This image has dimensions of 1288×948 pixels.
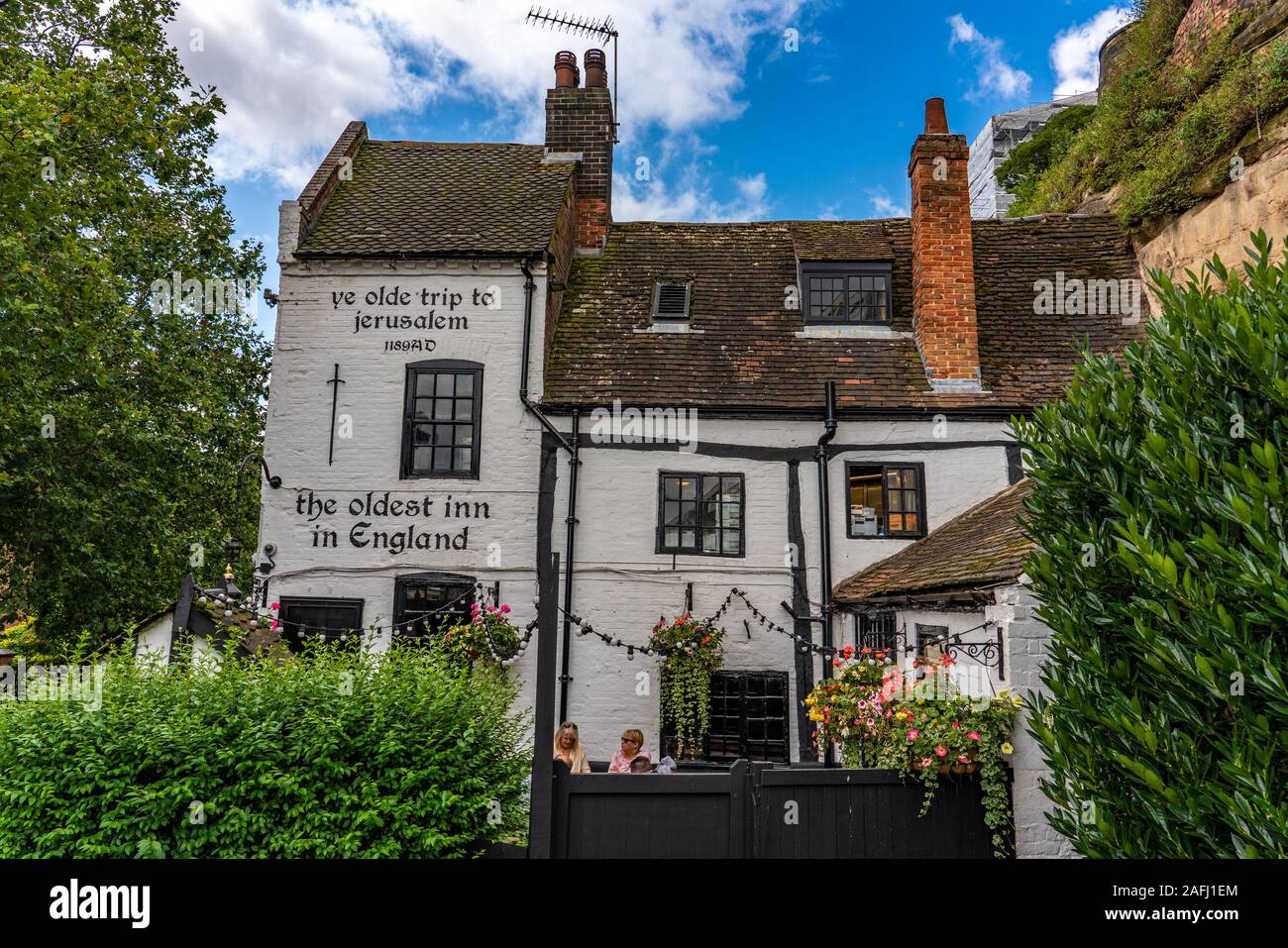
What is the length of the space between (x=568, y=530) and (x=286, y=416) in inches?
192

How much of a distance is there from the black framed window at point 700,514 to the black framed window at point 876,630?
2.06 metres

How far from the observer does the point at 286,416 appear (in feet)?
42.2

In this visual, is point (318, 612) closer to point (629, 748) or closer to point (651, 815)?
point (629, 748)

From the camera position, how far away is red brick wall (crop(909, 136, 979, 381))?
1297 cm

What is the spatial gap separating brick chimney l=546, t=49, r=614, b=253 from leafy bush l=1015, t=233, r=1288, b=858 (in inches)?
473

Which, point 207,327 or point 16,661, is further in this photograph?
point 207,327

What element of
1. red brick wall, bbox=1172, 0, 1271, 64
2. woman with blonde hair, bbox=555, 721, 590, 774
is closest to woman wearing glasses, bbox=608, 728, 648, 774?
woman with blonde hair, bbox=555, 721, 590, 774

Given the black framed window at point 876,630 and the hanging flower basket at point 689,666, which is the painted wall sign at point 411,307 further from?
the black framed window at point 876,630

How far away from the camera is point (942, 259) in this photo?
43.3 feet

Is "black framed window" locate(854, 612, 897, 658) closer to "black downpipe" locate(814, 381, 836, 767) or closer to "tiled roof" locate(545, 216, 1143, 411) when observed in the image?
"black downpipe" locate(814, 381, 836, 767)

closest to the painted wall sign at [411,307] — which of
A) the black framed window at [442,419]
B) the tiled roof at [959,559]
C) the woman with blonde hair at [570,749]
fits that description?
the black framed window at [442,419]
